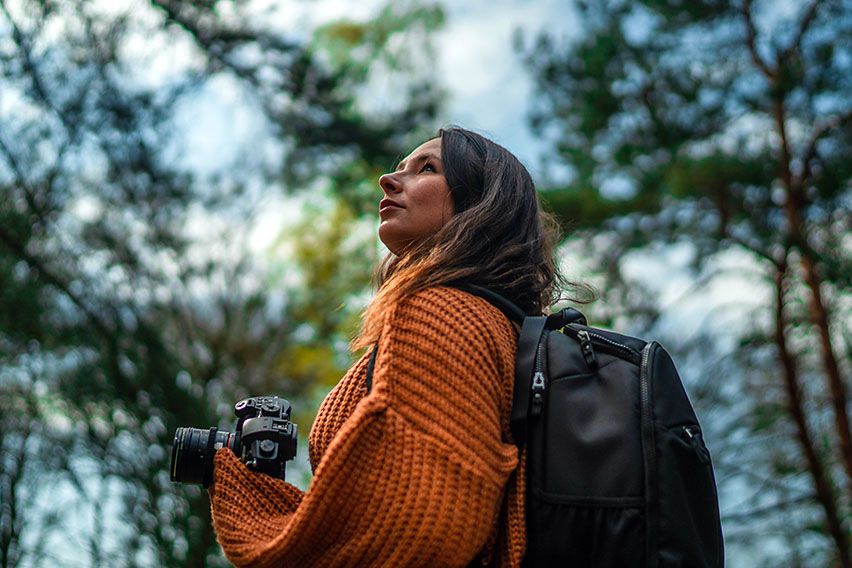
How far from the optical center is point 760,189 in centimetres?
800

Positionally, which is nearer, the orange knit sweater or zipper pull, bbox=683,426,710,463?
the orange knit sweater

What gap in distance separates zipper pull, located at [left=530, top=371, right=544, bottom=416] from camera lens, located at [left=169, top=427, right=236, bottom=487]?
64cm

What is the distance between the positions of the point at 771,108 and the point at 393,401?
291 inches

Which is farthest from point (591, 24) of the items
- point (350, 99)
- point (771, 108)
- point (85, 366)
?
point (85, 366)

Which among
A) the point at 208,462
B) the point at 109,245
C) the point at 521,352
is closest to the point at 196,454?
the point at 208,462

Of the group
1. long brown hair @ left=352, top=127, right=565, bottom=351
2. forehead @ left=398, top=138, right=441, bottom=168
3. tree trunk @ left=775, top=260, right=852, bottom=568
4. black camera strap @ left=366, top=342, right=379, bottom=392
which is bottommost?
black camera strap @ left=366, top=342, right=379, bottom=392

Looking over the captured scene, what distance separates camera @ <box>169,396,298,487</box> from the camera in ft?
5.79

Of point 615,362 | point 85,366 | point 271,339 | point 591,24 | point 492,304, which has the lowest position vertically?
point 615,362

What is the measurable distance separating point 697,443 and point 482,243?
0.64m

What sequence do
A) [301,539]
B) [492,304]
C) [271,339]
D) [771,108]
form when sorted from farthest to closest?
[271,339], [771,108], [492,304], [301,539]

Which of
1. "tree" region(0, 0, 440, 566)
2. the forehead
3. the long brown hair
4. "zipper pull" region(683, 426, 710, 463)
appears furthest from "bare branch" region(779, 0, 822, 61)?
"zipper pull" region(683, 426, 710, 463)

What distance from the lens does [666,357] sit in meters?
1.71

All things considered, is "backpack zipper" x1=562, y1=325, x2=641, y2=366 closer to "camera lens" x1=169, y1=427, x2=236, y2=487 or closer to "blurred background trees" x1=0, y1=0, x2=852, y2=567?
"camera lens" x1=169, y1=427, x2=236, y2=487

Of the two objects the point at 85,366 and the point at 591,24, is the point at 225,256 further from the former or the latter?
the point at 591,24
